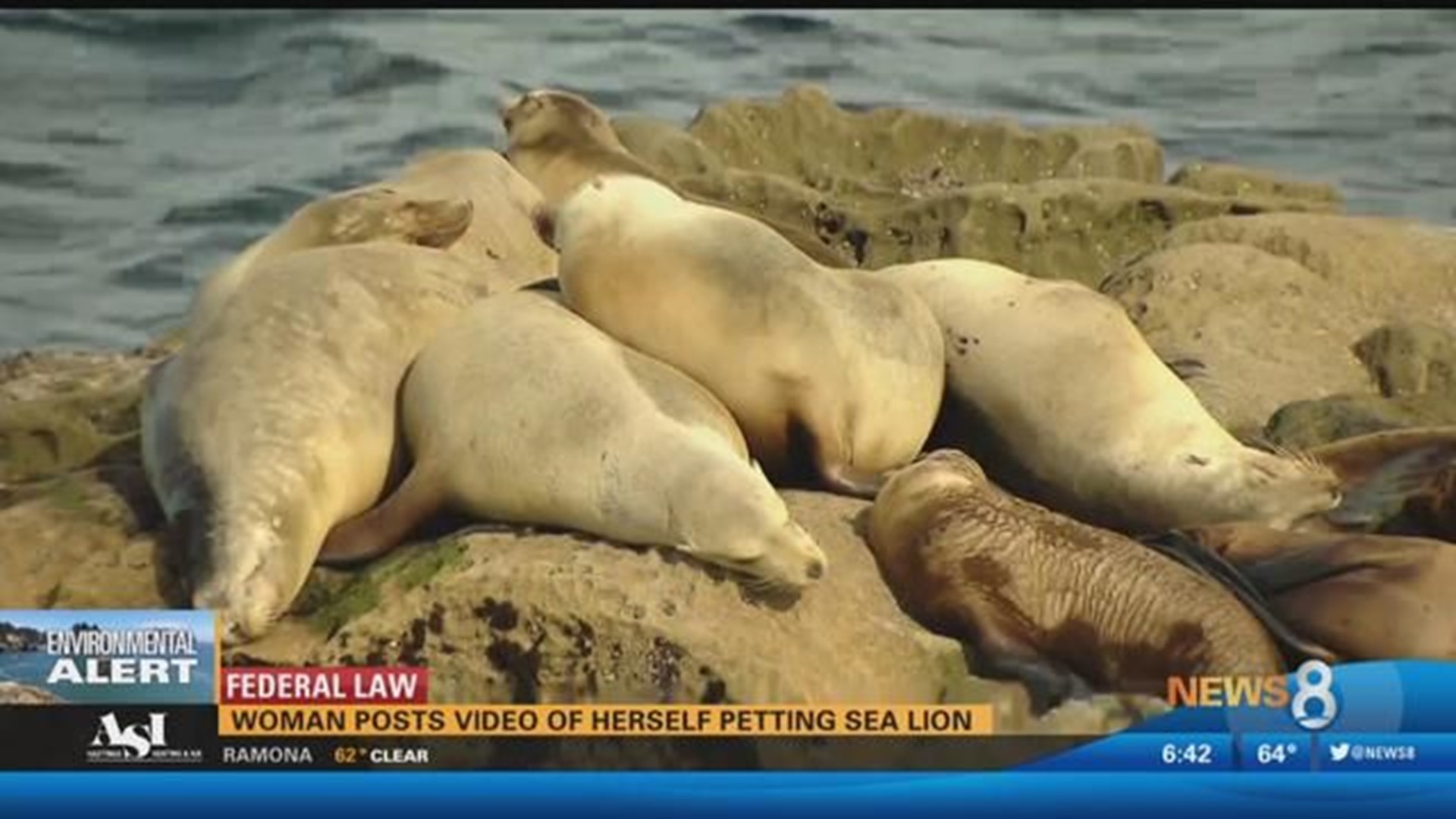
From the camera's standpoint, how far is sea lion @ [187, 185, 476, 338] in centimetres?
528

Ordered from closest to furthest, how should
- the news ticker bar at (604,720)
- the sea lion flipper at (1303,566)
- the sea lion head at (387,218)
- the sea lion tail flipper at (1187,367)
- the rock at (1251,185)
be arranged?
the news ticker bar at (604,720) → the sea lion flipper at (1303,566) → the sea lion head at (387,218) → the sea lion tail flipper at (1187,367) → the rock at (1251,185)

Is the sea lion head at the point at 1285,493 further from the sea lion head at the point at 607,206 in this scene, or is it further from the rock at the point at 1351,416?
the sea lion head at the point at 607,206

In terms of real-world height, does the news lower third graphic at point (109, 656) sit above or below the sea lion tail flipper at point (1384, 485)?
below

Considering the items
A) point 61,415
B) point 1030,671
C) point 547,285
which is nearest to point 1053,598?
point 1030,671

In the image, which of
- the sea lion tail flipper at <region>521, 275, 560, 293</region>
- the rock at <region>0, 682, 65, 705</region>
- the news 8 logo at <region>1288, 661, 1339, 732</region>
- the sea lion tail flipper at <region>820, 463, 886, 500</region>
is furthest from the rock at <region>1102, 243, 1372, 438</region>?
the rock at <region>0, 682, 65, 705</region>

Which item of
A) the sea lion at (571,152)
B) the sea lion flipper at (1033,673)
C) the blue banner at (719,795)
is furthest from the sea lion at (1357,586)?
the sea lion at (571,152)

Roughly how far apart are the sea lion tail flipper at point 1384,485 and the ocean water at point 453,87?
613 mm

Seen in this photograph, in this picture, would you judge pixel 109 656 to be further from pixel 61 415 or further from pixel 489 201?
pixel 489 201

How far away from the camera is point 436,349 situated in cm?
496

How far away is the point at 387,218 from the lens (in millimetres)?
5535

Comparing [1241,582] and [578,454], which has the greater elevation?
[578,454]

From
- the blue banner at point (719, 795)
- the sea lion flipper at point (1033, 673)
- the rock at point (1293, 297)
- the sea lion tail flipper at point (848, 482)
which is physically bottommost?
the blue banner at point (719, 795)

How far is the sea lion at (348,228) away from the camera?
5.28 m

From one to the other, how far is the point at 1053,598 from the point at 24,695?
207 cm
